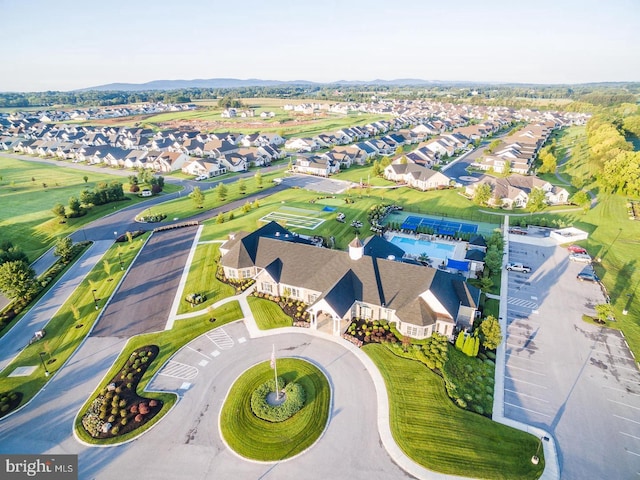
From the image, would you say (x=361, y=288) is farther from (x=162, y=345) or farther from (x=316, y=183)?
(x=316, y=183)

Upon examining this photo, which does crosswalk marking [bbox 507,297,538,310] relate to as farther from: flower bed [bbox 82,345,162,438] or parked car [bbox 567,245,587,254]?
flower bed [bbox 82,345,162,438]

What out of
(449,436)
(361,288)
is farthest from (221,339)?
(449,436)

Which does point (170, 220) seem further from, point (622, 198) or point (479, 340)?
point (622, 198)

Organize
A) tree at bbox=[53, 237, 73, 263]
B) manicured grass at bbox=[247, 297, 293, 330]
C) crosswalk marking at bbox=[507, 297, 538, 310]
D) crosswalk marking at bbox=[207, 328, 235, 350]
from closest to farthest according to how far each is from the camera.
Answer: crosswalk marking at bbox=[207, 328, 235, 350] < manicured grass at bbox=[247, 297, 293, 330] < crosswalk marking at bbox=[507, 297, 538, 310] < tree at bbox=[53, 237, 73, 263]

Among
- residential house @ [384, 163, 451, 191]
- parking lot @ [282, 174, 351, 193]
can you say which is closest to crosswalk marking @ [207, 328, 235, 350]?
parking lot @ [282, 174, 351, 193]

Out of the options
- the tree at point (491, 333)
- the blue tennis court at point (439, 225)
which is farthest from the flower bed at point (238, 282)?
the blue tennis court at point (439, 225)

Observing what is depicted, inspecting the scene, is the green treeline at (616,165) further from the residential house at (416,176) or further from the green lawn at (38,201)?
the green lawn at (38,201)

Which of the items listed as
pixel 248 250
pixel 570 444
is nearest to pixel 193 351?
pixel 248 250
